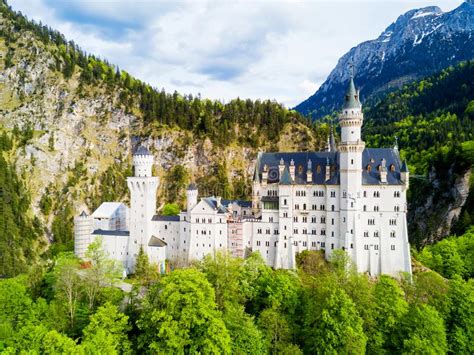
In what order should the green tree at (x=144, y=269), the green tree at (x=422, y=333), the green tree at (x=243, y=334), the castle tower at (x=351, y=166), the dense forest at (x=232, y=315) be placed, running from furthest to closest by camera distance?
1. the castle tower at (x=351, y=166)
2. the green tree at (x=144, y=269)
3. the green tree at (x=243, y=334)
4. the green tree at (x=422, y=333)
5. the dense forest at (x=232, y=315)

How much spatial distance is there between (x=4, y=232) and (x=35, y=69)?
2628 inches

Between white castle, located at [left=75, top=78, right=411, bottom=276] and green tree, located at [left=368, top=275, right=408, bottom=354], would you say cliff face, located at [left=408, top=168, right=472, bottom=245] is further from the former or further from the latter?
green tree, located at [left=368, top=275, right=408, bottom=354]

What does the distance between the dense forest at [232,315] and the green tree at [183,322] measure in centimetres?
11

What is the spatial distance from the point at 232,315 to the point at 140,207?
107 ft

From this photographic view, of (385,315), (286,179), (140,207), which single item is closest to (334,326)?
(385,315)

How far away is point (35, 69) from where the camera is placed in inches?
5807

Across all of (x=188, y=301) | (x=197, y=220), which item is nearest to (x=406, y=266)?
(x=197, y=220)

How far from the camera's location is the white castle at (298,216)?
66.3 metres

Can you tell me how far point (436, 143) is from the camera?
126m

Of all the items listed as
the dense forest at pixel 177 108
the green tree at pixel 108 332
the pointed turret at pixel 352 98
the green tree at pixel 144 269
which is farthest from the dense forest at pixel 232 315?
the dense forest at pixel 177 108

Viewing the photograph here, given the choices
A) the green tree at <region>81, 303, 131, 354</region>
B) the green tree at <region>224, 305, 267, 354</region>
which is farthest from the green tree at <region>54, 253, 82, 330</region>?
the green tree at <region>224, 305, 267, 354</region>

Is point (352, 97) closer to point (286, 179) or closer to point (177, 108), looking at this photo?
→ point (286, 179)

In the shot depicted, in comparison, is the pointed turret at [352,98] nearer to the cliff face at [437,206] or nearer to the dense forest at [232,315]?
the dense forest at [232,315]

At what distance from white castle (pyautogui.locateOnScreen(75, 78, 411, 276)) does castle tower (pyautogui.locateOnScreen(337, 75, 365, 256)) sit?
0.52 feet
